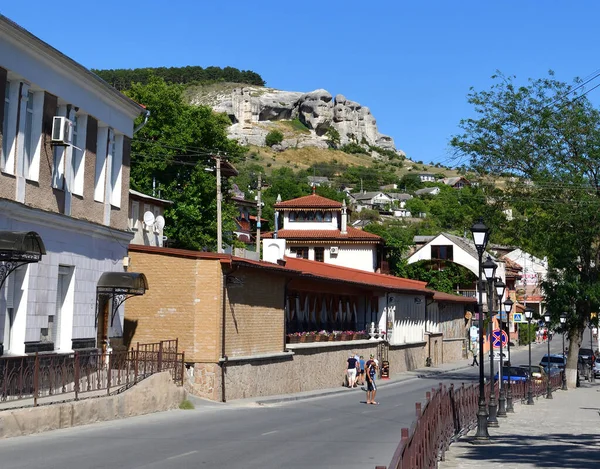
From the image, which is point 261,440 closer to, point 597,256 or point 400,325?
point 597,256

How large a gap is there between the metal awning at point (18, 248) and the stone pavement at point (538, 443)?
359 inches

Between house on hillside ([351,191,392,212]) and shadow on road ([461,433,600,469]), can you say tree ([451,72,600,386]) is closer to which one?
shadow on road ([461,433,600,469])

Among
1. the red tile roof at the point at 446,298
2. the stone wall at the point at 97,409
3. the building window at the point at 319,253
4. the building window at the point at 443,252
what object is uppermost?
the building window at the point at 443,252

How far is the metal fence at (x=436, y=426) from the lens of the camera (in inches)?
303

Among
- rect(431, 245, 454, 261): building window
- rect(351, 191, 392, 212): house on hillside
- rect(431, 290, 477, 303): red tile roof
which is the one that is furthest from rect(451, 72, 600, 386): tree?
rect(351, 191, 392, 212): house on hillside

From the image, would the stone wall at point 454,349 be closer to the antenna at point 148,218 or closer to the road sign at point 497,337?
the antenna at point 148,218

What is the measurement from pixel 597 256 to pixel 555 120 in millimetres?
7476

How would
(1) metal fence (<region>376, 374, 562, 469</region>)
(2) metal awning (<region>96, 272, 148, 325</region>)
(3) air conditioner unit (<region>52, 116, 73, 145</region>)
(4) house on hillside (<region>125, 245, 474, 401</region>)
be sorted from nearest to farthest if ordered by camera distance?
(1) metal fence (<region>376, 374, 562, 469</region>), (3) air conditioner unit (<region>52, 116, 73, 145</region>), (2) metal awning (<region>96, 272, 148, 325</region>), (4) house on hillside (<region>125, 245, 474, 401</region>)

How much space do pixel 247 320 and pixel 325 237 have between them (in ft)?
158

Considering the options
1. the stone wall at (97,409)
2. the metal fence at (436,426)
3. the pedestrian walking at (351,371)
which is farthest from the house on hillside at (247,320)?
the metal fence at (436,426)

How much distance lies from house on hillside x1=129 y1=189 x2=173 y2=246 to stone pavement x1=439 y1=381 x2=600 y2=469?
17080mm

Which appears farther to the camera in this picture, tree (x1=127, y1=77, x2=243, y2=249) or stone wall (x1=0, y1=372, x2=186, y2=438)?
tree (x1=127, y1=77, x2=243, y2=249)

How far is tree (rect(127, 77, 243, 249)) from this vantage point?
52375 millimetres

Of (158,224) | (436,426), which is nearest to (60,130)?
(436,426)
